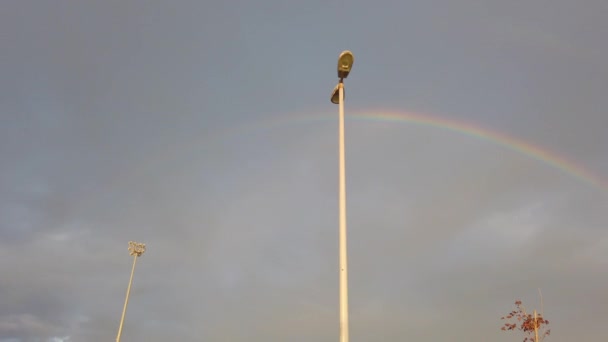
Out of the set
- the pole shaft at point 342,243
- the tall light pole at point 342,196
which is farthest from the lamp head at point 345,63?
the pole shaft at point 342,243

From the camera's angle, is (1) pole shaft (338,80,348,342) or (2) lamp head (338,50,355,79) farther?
(2) lamp head (338,50,355,79)

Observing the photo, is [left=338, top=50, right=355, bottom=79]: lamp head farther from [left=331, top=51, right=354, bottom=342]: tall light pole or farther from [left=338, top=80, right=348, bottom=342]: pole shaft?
[left=338, top=80, right=348, bottom=342]: pole shaft

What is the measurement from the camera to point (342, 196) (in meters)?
12.4

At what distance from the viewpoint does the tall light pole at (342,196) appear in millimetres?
10741

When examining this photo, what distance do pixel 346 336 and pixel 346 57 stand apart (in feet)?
21.6

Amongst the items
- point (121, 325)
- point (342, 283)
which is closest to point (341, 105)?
point (342, 283)

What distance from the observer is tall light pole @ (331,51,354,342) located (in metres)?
10.7

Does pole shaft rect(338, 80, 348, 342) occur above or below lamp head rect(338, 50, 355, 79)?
below

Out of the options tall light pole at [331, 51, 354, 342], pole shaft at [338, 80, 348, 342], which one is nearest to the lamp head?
tall light pole at [331, 51, 354, 342]

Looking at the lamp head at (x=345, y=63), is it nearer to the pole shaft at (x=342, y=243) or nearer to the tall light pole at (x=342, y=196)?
the tall light pole at (x=342, y=196)

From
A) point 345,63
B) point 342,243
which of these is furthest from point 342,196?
point 345,63

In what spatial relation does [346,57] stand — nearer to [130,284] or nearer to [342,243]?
[342,243]

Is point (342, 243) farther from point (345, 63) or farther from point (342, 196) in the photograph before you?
point (345, 63)

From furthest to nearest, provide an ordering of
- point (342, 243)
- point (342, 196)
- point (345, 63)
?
1. point (345, 63)
2. point (342, 196)
3. point (342, 243)
